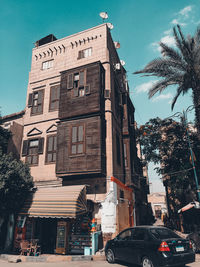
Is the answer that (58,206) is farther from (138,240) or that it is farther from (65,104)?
(65,104)

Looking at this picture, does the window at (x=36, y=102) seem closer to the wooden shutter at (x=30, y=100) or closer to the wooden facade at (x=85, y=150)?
the wooden shutter at (x=30, y=100)

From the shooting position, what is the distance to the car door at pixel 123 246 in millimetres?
8969

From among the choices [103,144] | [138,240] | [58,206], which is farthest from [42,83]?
[138,240]

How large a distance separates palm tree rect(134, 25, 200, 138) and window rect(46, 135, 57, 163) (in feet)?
28.7

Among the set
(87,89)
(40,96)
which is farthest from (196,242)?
(40,96)

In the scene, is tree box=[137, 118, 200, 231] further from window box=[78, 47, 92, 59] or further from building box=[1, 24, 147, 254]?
window box=[78, 47, 92, 59]

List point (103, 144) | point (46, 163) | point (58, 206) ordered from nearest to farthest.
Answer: point (58, 206) < point (103, 144) < point (46, 163)

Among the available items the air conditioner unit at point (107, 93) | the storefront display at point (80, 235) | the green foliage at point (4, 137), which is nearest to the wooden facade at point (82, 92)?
the air conditioner unit at point (107, 93)

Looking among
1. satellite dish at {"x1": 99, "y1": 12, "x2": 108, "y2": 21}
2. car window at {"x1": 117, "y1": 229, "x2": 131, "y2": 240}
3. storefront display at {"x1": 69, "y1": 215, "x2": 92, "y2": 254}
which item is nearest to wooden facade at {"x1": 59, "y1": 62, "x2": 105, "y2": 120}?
satellite dish at {"x1": 99, "y1": 12, "x2": 108, "y2": 21}

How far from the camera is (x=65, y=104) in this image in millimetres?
17281

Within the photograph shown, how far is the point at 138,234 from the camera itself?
884 centimetres

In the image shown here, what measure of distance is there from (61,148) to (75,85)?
217 inches

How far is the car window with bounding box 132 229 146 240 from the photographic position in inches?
336

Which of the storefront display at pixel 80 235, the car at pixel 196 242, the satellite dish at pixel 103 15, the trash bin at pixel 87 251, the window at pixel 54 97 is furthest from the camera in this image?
the satellite dish at pixel 103 15
